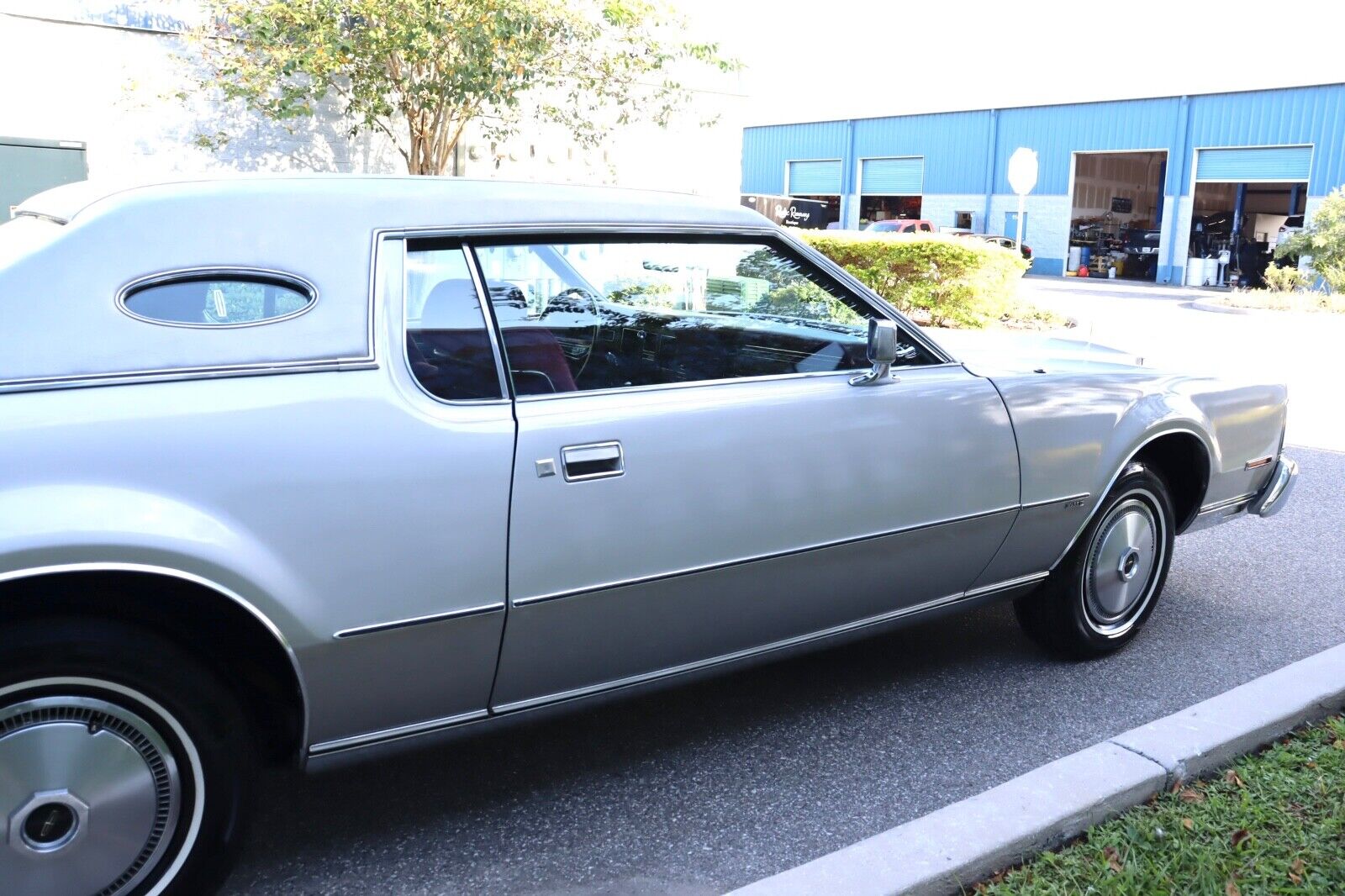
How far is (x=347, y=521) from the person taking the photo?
8.16ft

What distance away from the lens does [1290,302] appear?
72.4 ft

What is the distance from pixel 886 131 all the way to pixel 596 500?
42.3 metres

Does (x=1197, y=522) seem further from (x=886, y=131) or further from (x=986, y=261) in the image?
(x=886, y=131)

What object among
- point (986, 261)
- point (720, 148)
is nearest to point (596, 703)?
point (720, 148)

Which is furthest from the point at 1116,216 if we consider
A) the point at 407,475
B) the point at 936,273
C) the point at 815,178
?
the point at 407,475

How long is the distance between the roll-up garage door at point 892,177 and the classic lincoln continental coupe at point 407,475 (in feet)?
132

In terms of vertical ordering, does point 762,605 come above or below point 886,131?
below

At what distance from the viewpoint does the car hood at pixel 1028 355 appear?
3.83 m

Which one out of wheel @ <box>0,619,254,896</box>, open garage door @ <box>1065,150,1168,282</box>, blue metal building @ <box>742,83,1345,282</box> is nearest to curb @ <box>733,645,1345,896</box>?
wheel @ <box>0,619,254,896</box>

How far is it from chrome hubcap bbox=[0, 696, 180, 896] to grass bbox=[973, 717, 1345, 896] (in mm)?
1834

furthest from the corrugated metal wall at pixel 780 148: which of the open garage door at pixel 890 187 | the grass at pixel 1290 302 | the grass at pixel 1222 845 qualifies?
the grass at pixel 1222 845

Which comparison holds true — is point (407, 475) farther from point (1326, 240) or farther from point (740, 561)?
point (1326, 240)

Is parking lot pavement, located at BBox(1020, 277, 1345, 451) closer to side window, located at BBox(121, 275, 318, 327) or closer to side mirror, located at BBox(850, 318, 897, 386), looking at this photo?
side mirror, located at BBox(850, 318, 897, 386)

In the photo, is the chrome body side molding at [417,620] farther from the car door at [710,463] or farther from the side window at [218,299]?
the side window at [218,299]
